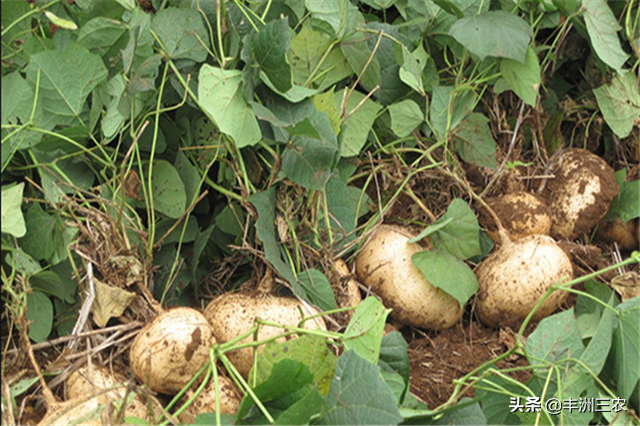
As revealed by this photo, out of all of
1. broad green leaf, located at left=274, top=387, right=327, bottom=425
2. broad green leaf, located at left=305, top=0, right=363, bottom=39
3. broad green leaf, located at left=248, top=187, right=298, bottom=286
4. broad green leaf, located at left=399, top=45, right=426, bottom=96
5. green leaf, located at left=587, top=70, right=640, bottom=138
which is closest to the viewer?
broad green leaf, located at left=274, top=387, right=327, bottom=425

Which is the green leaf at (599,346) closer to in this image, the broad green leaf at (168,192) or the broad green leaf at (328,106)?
the broad green leaf at (328,106)

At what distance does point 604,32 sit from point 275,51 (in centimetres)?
75

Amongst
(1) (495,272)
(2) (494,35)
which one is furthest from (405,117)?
(1) (495,272)

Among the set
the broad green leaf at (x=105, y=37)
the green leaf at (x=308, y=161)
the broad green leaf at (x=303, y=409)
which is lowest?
the broad green leaf at (x=303, y=409)

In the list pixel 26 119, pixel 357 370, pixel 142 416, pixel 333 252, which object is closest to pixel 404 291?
pixel 333 252

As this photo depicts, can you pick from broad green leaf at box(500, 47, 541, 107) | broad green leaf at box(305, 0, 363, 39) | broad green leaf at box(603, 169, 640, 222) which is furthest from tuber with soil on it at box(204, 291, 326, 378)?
broad green leaf at box(603, 169, 640, 222)

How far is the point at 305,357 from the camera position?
0.97 meters

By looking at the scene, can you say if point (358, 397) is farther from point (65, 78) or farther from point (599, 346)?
point (65, 78)

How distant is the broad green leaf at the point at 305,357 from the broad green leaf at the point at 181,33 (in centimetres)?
46

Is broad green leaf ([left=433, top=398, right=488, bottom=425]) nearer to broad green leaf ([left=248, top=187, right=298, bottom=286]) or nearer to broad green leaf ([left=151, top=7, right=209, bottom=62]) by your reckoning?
broad green leaf ([left=248, top=187, right=298, bottom=286])

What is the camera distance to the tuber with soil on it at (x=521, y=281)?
1.29 meters

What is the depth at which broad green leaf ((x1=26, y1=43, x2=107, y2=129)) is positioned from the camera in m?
1.04

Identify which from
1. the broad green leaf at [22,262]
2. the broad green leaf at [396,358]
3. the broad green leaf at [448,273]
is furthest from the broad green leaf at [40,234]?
the broad green leaf at [448,273]

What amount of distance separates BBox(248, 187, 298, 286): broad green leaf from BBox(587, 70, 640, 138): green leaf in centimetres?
77
